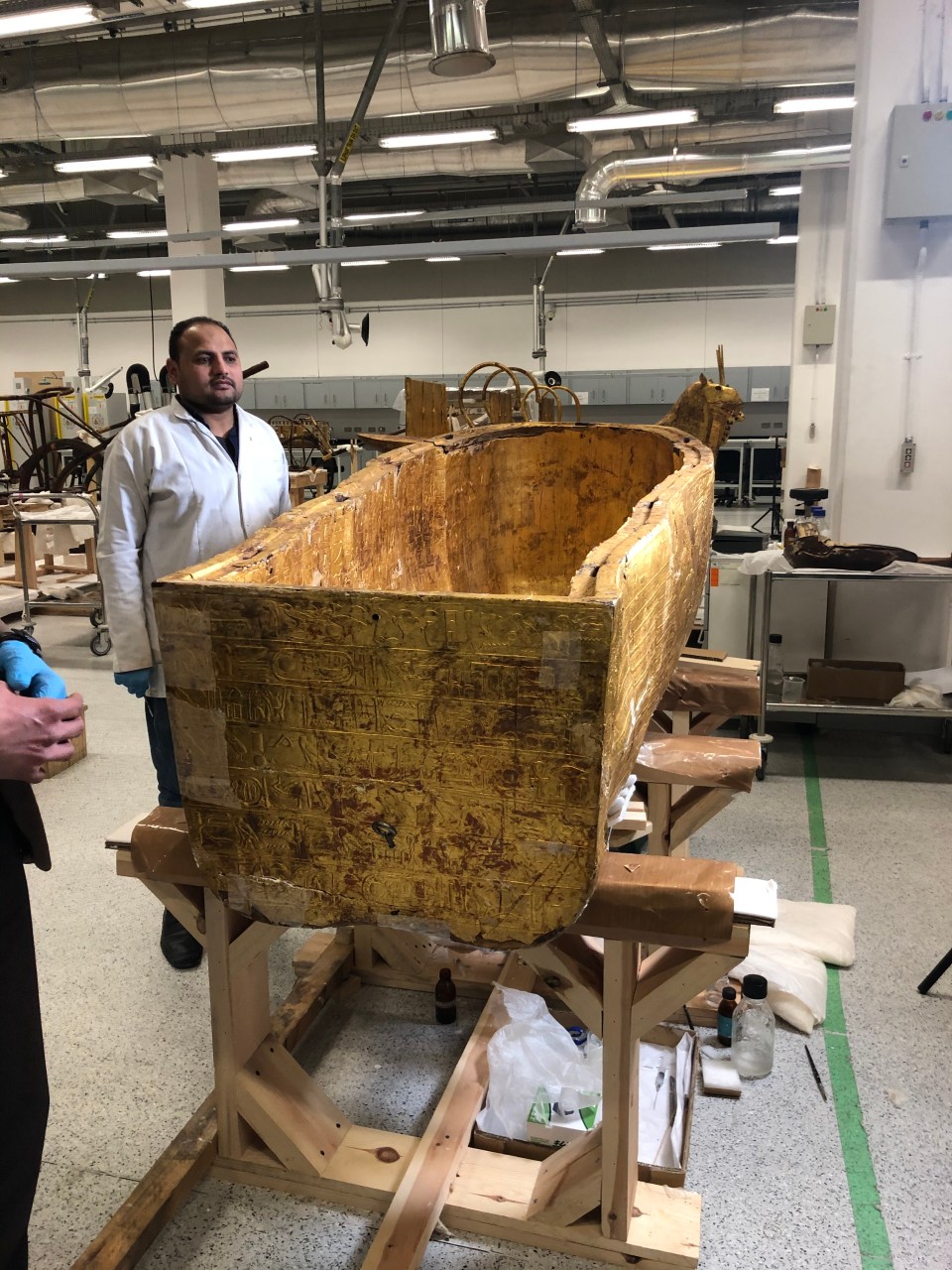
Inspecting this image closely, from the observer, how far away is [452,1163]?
1.76 metres

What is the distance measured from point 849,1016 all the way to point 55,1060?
6.40 ft

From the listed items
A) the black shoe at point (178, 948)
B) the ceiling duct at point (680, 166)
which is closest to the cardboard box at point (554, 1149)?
the black shoe at point (178, 948)

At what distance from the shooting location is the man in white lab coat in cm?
224

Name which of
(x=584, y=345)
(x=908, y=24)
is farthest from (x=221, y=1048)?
(x=584, y=345)

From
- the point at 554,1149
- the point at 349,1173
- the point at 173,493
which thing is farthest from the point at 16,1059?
the point at 173,493

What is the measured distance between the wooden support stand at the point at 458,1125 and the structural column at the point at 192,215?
24.9 feet

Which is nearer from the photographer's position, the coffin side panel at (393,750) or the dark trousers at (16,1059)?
the coffin side panel at (393,750)

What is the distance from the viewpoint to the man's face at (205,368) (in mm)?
2266

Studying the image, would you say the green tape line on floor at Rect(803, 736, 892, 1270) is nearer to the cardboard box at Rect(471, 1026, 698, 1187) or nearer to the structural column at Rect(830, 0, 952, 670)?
the cardboard box at Rect(471, 1026, 698, 1187)

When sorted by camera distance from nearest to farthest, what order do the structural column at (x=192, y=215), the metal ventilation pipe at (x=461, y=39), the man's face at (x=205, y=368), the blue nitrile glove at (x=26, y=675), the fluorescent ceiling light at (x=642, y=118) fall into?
the blue nitrile glove at (x=26, y=675) < the man's face at (x=205, y=368) < the metal ventilation pipe at (x=461, y=39) < the fluorescent ceiling light at (x=642, y=118) < the structural column at (x=192, y=215)

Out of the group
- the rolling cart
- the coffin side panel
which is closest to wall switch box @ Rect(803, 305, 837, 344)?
the rolling cart

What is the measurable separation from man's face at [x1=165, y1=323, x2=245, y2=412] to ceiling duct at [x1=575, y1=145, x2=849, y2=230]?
5.18m

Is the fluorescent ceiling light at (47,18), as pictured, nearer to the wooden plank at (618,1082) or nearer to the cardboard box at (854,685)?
the cardboard box at (854,685)

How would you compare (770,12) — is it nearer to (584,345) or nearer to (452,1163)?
(452,1163)
